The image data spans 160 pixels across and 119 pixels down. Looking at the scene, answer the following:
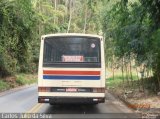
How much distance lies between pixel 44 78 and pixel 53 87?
1.73 ft

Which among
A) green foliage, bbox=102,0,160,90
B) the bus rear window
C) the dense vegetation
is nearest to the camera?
the bus rear window

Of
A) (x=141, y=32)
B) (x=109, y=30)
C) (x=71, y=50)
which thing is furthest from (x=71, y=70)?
(x=109, y=30)

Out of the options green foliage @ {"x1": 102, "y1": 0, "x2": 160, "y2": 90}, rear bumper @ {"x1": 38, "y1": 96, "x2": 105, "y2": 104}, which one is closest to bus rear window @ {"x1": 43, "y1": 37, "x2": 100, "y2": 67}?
rear bumper @ {"x1": 38, "y1": 96, "x2": 105, "y2": 104}

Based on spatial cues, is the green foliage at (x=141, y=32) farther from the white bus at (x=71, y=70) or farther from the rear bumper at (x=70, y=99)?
the rear bumper at (x=70, y=99)

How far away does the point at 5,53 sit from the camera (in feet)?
124

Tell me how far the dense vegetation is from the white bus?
150 inches

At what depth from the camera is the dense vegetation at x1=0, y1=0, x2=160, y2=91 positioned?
21875 millimetres

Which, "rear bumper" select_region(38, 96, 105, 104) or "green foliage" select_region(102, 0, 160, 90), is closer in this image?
"rear bumper" select_region(38, 96, 105, 104)

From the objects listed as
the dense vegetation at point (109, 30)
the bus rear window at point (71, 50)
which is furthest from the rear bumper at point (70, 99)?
the dense vegetation at point (109, 30)

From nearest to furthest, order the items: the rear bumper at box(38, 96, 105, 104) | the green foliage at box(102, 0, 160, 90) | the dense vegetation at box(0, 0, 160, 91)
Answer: the rear bumper at box(38, 96, 105, 104) → the green foliage at box(102, 0, 160, 90) → the dense vegetation at box(0, 0, 160, 91)

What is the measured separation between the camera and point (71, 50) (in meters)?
17.2

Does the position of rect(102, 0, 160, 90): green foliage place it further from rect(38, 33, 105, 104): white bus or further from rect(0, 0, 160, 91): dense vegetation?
rect(38, 33, 105, 104): white bus

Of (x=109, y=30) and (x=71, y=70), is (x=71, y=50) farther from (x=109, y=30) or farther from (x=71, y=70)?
(x=109, y=30)

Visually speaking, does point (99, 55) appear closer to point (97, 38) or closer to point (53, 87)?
point (97, 38)
